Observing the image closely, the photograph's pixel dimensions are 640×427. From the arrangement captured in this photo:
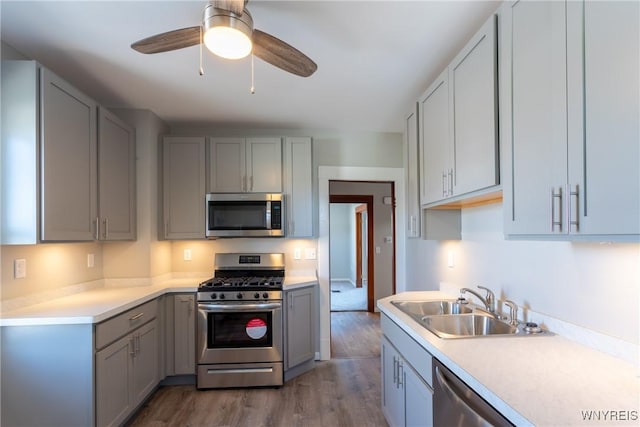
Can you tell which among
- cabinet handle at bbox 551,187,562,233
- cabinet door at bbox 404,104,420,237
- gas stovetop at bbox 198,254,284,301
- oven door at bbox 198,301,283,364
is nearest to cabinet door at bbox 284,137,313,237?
gas stovetop at bbox 198,254,284,301

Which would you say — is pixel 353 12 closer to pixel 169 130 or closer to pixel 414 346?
pixel 414 346

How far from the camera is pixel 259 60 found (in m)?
2.15

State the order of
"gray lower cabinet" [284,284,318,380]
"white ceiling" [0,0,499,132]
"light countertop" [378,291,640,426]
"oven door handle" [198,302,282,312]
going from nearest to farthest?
"light countertop" [378,291,640,426], "white ceiling" [0,0,499,132], "oven door handle" [198,302,282,312], "gray lower cabinet" [284,284,318,380]

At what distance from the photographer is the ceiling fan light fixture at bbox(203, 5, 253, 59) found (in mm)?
1378

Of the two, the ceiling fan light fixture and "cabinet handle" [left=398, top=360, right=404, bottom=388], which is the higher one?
the ceiling fan light fixture

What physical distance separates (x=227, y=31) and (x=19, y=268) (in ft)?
6.35

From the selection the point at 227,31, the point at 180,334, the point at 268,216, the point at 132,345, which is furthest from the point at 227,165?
the point at 227,31

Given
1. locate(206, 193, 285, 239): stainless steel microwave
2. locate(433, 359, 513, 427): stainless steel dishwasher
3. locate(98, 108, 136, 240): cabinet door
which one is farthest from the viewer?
locate(206, 193, 285, 239): stainless steel microwave

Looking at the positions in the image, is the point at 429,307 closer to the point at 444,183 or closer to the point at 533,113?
the point at 444,183

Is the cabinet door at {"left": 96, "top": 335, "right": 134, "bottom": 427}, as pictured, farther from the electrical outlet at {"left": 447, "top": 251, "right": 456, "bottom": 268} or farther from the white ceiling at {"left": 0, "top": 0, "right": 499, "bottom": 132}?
the electrical outlet at {"left": 447, "top": 251, "right": 456, "bottom": 268}

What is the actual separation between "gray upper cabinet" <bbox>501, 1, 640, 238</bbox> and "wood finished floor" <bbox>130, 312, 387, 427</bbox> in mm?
1927

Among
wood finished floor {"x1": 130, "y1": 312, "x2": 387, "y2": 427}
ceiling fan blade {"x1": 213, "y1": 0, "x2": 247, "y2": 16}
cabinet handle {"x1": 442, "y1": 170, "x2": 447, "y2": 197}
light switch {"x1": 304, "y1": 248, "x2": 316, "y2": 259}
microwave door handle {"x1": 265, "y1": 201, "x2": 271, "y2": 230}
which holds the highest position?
ceiling fan blade {"x1": 213, "y1": 0, "x2": 247, "y2": 16}

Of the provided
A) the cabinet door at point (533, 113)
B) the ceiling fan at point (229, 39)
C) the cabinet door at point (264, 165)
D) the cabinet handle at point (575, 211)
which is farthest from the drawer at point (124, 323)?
the cabinet handle at point (575, 211)

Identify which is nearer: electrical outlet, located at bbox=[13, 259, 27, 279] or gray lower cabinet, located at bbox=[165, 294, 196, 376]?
electrical outlet, located at bbox=[13, 259, 27, 279]
